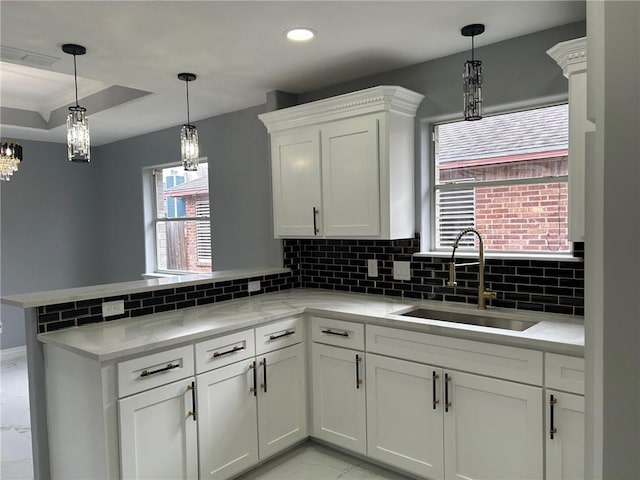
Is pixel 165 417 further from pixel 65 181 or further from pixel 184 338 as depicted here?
pixel 65 181

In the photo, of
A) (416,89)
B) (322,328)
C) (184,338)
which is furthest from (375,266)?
(184,338)

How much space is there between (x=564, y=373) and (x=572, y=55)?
55.5 inches

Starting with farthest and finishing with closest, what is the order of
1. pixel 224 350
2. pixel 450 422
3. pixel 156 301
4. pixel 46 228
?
pixel 46 228 → pixel 156 301 → pixel 224 350 → pixel 450 422

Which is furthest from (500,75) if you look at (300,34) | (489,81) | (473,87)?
(300,34)

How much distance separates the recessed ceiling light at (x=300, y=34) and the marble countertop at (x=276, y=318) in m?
1.55

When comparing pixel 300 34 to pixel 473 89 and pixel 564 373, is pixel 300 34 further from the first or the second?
pixel 564 373

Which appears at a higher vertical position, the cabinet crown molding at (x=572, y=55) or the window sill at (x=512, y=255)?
the cabinet crown molding at (x=572, y=55)

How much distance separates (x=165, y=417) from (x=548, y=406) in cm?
173

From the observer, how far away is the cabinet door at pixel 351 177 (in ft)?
9.87

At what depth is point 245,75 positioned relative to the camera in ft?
10.8

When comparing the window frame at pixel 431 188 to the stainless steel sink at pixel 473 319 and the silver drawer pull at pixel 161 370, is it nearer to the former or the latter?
the stainless steel sink at pixel 473 319

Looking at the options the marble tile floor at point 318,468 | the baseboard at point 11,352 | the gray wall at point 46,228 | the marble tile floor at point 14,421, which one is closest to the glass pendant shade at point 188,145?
the marble tile floor at point 318,468

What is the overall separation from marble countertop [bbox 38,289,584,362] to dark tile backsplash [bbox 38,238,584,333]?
70 millimetres

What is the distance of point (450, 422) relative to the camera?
7.85 ft
